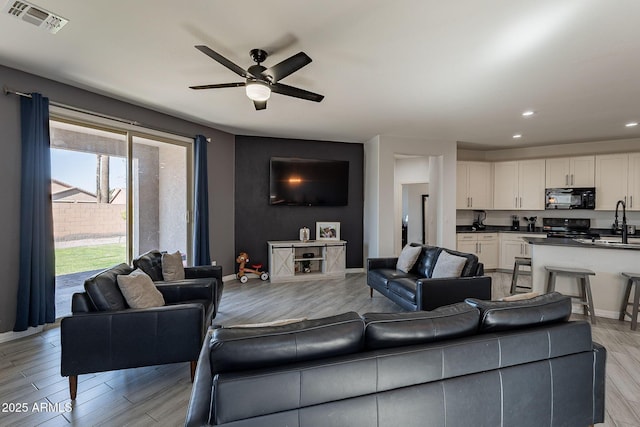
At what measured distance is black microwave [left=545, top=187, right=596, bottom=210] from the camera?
5.82m

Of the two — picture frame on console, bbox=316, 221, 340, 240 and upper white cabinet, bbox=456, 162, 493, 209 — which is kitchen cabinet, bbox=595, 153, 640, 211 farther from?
picture frame on console, bbox=316, 221, 340, 240

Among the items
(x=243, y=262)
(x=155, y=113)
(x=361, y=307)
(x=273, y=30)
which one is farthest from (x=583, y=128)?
(x=155, y=113)

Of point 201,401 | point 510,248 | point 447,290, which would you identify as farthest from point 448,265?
Result: point 510,248

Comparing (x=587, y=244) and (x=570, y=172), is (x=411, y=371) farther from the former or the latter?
(x=570, y=172)

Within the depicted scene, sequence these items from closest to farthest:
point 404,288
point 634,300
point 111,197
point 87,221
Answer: point 634,300 → point 404,288 → point 87,221 → point 111,197

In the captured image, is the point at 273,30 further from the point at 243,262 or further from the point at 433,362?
the point at 243,262

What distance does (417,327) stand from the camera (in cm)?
142

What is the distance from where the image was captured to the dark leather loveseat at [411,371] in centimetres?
112

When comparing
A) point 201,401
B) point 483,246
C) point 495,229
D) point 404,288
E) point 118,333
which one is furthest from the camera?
point 495,229

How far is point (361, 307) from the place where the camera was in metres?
4.14

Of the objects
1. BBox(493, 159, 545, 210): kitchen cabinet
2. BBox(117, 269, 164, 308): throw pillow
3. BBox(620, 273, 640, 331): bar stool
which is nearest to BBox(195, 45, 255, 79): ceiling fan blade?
BBox(117, 269, 164, 308): throw pillow

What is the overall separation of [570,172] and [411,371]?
6798 millimetres

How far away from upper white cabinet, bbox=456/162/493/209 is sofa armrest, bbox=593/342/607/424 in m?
5.32

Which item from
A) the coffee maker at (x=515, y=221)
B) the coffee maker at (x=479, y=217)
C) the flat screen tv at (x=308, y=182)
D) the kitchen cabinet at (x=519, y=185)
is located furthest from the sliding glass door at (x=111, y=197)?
the coffee maker at (x=515, y=221)
